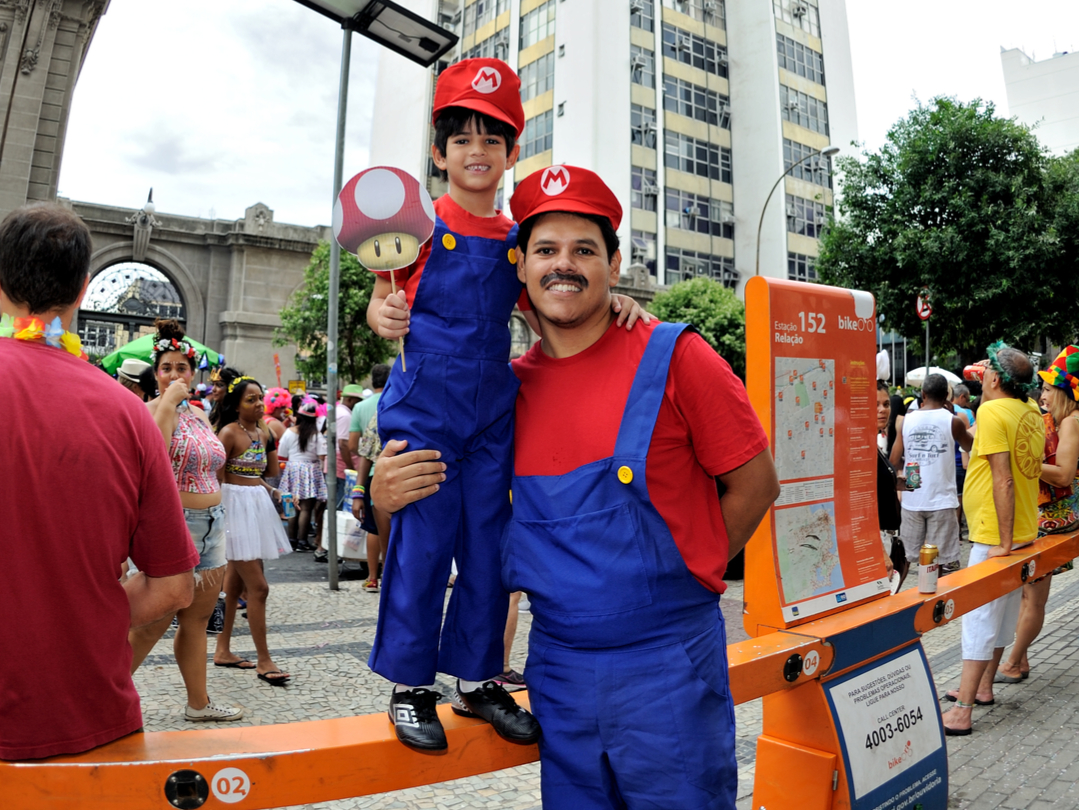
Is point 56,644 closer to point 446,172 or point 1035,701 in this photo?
point 446,172

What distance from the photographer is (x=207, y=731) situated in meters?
1.85

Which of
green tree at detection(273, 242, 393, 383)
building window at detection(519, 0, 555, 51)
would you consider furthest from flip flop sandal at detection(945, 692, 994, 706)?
building window at detection(519, 0, 555, 51)

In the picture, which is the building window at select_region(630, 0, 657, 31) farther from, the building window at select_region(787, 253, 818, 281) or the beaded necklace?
the beaded necklace

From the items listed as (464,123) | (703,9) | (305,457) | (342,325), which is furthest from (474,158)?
(703,9)

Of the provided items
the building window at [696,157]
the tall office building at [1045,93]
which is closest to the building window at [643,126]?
the building window at [696,157]

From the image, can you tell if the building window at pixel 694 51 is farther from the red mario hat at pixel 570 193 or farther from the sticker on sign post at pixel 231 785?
the sticker on sign post at pixel 231 785

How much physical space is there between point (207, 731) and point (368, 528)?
20.4 feet

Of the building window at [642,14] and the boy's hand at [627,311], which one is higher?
the building window at [642,14]

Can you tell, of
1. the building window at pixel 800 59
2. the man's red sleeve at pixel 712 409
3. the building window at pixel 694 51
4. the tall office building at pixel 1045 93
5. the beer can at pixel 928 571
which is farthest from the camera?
the tall office building at pixel 1045 93

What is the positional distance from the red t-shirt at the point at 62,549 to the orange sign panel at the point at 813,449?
7.03 feet

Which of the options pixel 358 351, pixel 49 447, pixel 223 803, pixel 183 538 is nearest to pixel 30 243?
pixel 49 447

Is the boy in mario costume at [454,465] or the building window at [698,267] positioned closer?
the boy in mario costume at [454,465]

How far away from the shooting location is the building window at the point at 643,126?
36906 mm

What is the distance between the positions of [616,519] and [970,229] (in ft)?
73.3
